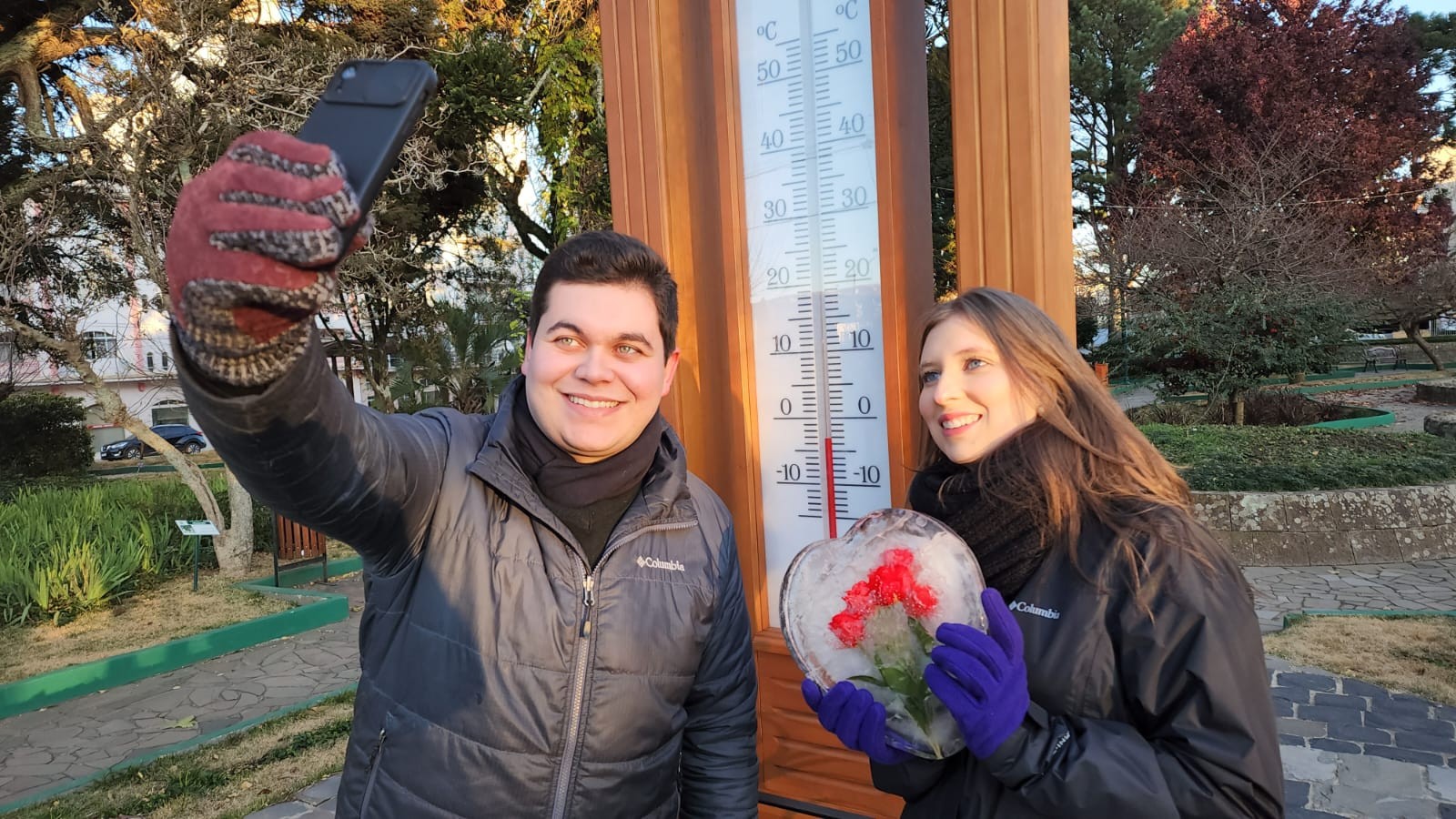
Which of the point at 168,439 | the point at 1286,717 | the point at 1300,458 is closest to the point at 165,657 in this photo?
the point at 1286,717

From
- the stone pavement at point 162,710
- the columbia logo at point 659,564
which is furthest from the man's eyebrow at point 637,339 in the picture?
the stone pavement at point 162,710

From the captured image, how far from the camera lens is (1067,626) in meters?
1.38

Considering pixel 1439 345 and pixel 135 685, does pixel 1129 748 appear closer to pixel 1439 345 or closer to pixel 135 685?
pixel 135 685

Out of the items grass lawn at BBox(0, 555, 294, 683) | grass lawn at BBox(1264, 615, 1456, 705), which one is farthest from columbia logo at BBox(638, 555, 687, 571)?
grass lawn at BBox(0, 555, 294, 683)

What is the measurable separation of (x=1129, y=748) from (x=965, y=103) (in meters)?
1.51

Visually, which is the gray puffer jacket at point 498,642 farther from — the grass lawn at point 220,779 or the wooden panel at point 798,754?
the grass lawn at point 220,779

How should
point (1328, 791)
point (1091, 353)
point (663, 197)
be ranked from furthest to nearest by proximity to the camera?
point (1091, 353)
point (1328, 791)
point (663, 197)

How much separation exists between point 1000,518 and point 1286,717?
4188 millimetres

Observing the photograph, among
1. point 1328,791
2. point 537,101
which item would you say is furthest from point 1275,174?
point 1328,791

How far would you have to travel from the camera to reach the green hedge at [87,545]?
6973mm

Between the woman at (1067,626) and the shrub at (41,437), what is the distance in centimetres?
1664

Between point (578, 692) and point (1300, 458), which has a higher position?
point (578, 692)

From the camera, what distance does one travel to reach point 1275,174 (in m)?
13.8

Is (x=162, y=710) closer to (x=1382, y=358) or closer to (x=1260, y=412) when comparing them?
(x=1260, y=412)
